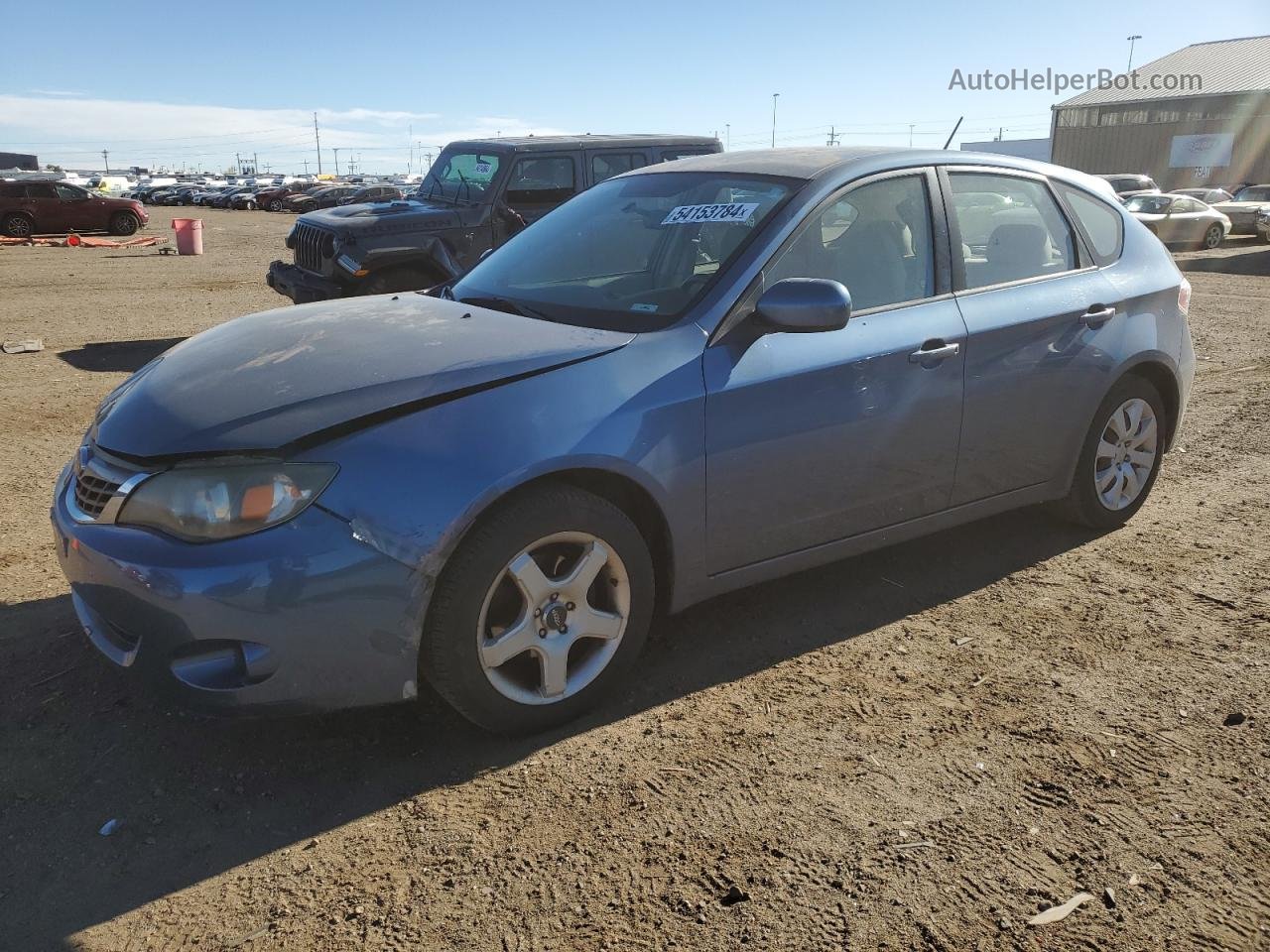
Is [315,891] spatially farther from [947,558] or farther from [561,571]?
[947,558]

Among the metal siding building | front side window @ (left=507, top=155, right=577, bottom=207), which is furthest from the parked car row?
the metal siding building

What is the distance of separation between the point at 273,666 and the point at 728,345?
171 cm

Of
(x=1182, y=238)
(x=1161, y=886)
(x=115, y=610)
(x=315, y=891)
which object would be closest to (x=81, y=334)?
(x=115, y=610)

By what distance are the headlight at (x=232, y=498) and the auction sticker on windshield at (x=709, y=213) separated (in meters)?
1.80

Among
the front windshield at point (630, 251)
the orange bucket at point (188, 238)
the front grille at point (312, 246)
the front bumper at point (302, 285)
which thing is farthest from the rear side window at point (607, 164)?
the orange bucket at point (188, 238)

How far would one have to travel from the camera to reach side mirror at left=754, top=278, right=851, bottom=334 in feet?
10.7

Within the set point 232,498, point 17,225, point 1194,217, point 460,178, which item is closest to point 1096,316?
point 232,498

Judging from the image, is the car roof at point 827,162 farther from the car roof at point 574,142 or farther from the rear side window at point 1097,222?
the car roof at point 574,142

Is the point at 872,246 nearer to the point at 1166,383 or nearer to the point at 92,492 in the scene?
the point at 1166,383

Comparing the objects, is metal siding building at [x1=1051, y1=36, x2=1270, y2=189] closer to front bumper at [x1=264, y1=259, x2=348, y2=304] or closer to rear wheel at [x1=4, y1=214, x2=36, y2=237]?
rear wheel at [x1=4, y1=214, x2=36, y2=237]

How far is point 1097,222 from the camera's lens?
467cm

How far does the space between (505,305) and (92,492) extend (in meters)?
1.54

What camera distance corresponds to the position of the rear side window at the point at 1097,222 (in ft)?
15.1

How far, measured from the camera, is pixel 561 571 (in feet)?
10.2
